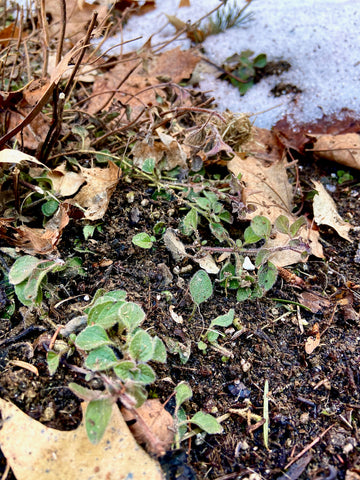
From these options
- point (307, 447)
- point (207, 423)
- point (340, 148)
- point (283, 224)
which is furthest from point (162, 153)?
point (307, 447)

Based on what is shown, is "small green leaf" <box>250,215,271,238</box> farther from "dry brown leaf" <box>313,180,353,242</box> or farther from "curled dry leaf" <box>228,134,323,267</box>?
"dry brown leaf" <box>313,180,353,242</box>

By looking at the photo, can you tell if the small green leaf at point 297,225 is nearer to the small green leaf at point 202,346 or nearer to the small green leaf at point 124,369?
the small green leaf at point 202,346

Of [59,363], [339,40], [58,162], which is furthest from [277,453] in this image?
[339,40]

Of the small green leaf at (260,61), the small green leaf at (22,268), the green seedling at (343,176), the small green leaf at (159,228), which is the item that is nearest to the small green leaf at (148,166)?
the small green leaf at (159,228)

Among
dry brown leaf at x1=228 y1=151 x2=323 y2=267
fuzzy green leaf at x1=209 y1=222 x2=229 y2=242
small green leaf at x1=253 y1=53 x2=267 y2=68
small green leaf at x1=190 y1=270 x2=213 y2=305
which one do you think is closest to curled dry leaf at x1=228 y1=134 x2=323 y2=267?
dry brown leaf at x1=228 y1=151 x2=323 y2=267

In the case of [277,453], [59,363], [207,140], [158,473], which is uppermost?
[207,140]

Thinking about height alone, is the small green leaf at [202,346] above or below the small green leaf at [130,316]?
below

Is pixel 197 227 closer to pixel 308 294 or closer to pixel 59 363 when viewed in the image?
pixel 308 294
